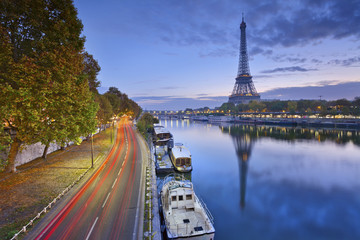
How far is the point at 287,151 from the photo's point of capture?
182 feet

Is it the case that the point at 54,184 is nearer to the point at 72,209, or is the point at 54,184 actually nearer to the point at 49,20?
the point at 72,209

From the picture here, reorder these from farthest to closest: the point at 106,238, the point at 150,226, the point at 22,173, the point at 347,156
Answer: the point at 347,156 < the point at 22,173 < the point at 150,226 < the point at 106,238

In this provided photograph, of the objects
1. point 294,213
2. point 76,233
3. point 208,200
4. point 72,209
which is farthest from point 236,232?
point 72,209

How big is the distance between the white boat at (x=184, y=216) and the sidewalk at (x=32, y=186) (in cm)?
1114

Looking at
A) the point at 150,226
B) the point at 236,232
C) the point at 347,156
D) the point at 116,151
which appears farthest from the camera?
the point at 347,156

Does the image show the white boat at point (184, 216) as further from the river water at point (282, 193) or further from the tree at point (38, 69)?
the tree at point (38, 69)

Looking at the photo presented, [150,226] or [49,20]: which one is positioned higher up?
[49,20]

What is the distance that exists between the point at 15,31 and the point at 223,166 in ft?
134

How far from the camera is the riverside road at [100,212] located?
13680 millimetres

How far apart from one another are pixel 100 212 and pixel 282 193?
25950 mm

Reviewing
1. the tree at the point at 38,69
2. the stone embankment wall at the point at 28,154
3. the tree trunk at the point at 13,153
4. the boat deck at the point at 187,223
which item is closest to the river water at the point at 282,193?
the boat deck at the point at 187,223

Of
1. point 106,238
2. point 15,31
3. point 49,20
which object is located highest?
point 49,20

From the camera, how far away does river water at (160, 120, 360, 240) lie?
19.6 m

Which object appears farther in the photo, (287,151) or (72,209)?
(287,151)
